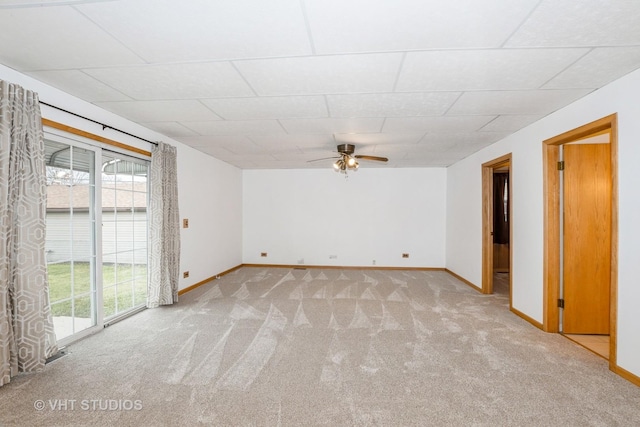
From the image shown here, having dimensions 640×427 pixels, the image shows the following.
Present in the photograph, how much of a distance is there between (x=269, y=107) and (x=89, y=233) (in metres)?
2.36

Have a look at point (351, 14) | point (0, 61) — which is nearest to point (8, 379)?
point (0, 61)

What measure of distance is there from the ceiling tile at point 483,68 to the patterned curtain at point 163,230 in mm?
3260

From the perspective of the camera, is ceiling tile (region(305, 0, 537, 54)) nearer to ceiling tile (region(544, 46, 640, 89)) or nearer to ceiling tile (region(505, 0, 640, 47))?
ceiling tile (region(505, 0, 640, 47))

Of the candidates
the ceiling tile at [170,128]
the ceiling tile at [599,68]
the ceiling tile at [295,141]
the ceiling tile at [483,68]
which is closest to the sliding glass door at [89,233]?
the ceiling tile at [170,128]

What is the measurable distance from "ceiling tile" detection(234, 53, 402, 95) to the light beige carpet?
243 cm

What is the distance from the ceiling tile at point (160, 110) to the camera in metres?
2.91

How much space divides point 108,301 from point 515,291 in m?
5.61

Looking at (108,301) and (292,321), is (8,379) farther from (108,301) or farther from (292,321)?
(292,321)

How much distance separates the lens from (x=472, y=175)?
5.20m

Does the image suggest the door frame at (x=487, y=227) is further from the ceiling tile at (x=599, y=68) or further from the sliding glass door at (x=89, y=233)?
the sliding glass door at (x=89, y=233)

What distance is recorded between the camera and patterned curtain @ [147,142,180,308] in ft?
12.6

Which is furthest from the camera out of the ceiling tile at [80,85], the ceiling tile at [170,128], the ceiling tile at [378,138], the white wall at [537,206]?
the ceiling tile at [378,138]

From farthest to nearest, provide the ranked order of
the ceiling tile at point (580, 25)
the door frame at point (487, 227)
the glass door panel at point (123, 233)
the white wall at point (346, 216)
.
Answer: the white wall at point (346, 216) → the door frame at point (487, 227) → the glass door panel at point (123, 233) → the ceiling tile at point (580, 25)

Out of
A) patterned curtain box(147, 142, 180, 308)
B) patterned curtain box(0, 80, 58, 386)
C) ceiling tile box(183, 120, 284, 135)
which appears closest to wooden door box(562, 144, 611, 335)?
ceiling tile box(183, 120, 284, 135)
